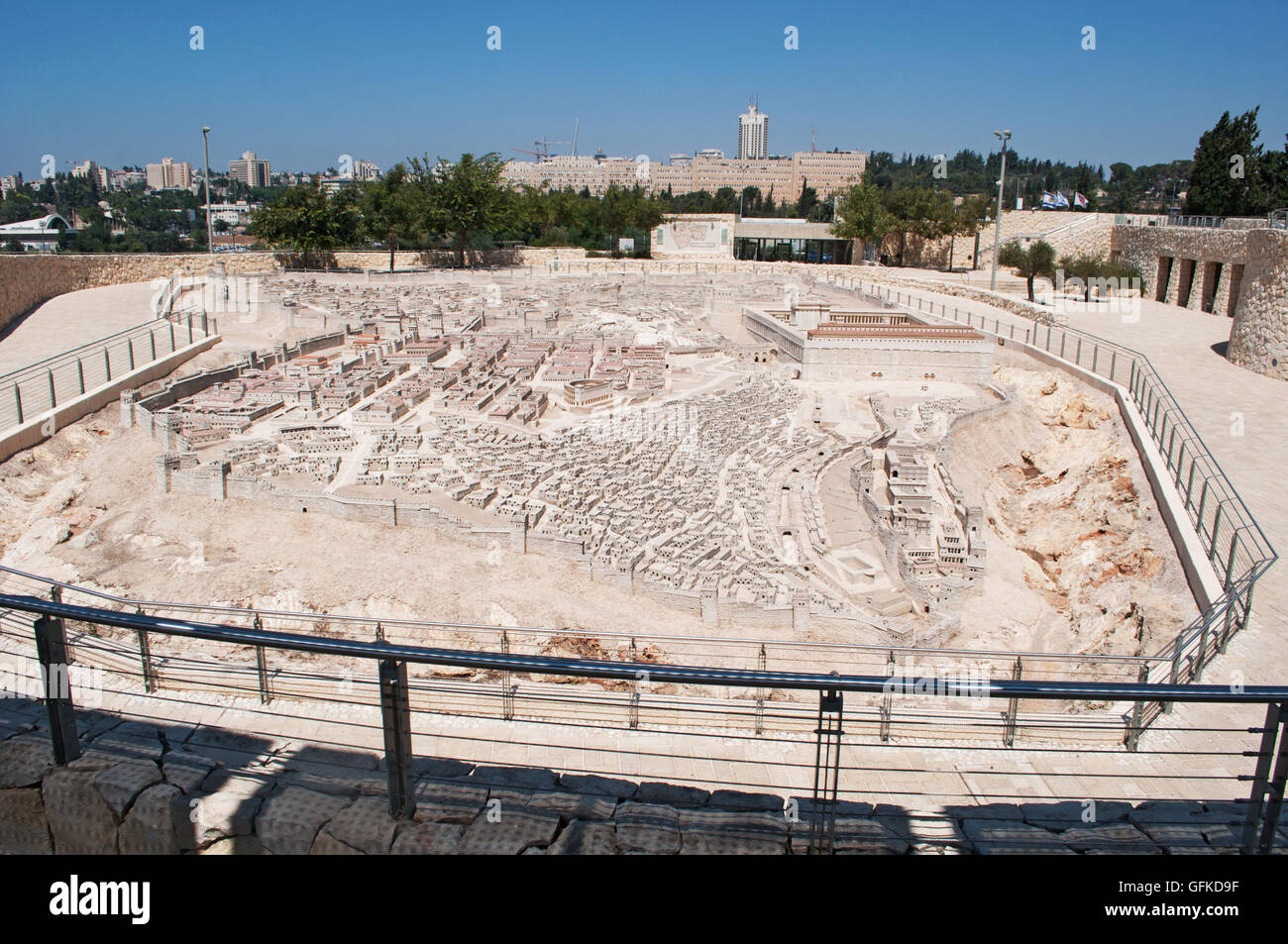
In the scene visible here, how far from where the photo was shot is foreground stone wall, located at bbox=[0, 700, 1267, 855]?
2738 millimetres

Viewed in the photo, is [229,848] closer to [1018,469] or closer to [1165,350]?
[1018,469]

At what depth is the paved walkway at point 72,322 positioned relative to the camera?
66.1ft

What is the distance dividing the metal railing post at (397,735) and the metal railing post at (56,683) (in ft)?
3.45

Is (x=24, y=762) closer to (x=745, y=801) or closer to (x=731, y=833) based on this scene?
(x=731, y=833)

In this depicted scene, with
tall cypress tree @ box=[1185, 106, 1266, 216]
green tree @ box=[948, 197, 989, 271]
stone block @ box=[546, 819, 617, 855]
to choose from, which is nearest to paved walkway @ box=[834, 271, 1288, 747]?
stone block @ box=[546, 819, 617, 855]

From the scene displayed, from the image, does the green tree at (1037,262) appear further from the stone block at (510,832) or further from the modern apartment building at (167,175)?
the modern apartment building at (167,175)

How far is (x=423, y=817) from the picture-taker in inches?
111

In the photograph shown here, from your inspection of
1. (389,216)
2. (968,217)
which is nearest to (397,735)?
(389,216)

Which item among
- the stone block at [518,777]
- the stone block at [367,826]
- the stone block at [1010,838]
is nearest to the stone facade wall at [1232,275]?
the stone block at [1010,838]

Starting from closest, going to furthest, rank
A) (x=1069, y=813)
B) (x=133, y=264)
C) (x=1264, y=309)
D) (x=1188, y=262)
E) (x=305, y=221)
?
1. (x=1069, y=813)
2. (x=1264, y=309)
3. (x=1188, y=262)
4. (x=133, y=264)
5. (x=305, y=221)

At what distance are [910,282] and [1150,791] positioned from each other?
35690 mm

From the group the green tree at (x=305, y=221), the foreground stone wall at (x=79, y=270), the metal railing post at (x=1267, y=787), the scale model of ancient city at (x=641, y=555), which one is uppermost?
the green tree at (x=305, y=221)

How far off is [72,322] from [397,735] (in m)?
25.6
